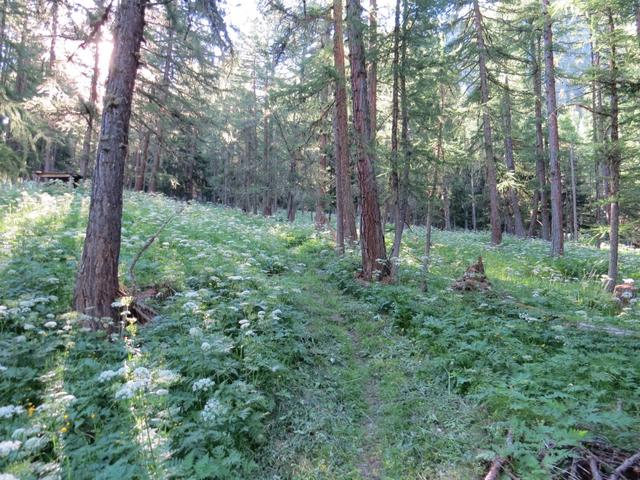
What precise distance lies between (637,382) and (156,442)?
16.6 ft

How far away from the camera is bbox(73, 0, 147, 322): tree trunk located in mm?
5582

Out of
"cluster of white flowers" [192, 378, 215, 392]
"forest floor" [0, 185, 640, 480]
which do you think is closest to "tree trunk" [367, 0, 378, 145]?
"forest floor" [0, 185, 640, 480]

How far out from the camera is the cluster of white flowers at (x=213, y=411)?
360 centimetres

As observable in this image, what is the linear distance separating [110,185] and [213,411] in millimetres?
3751

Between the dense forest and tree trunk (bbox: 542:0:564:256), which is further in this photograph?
tree trunk (bbox: 542:0:564:256)

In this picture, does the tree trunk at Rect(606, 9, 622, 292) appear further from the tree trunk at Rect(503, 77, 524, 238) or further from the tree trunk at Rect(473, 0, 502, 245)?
the tree trunk at Rect(503, 77, 524, 238)

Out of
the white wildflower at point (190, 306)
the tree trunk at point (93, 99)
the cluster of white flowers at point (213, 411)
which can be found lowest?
the cluster of white flowers at point (213, 411)

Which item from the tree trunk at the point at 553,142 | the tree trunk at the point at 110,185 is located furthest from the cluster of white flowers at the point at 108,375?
the tree trunk at the point at 553,142

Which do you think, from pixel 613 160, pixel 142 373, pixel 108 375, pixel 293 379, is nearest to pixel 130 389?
pixel 142 373

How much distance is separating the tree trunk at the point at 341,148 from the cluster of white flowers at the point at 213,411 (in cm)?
878

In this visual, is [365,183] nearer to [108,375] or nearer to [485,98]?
[108,375]

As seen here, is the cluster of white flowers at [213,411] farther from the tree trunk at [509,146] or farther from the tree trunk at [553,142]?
the tree trunk at [509,146]

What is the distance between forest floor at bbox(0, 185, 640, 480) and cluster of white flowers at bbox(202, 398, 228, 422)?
0.01 meters

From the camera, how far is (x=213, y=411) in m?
3.68
